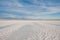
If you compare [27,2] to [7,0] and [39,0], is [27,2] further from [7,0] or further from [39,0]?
[7,0]

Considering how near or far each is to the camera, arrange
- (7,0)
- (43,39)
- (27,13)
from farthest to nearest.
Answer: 1. (27,13)
2. (7,0)
3. (43,39)

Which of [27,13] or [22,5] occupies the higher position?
[22,5]

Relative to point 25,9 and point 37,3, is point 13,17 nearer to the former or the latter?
point 25,9

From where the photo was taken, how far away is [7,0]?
7.89 ft

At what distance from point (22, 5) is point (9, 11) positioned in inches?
13.6

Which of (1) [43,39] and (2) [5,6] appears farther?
(2) [5,6]

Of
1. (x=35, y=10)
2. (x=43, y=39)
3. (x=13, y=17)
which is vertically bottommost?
(x=43, y=39)

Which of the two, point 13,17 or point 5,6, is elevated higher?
point 5,6

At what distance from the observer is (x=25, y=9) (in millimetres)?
2514

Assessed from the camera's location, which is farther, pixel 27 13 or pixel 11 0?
pixel 27 13

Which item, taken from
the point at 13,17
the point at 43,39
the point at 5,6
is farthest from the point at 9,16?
the point at 43,39

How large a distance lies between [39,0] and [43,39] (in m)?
0.95

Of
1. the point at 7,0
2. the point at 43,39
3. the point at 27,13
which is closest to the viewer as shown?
the point at 43,39

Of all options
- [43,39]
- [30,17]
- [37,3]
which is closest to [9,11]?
[30,17]
